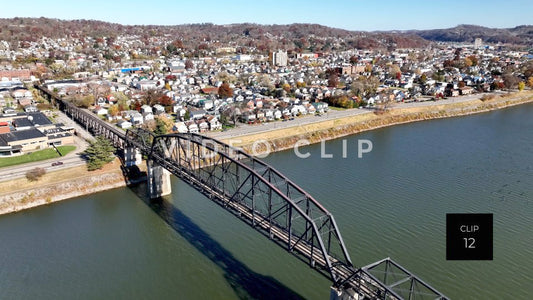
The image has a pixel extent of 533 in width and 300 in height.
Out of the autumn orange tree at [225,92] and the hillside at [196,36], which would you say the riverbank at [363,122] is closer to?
the autumn orange tree at [225,92]

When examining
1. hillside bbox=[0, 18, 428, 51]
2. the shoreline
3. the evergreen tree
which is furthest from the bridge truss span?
hillside bbox=[0, 18, 428, 51]

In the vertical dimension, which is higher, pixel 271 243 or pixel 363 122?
pixel 363 122

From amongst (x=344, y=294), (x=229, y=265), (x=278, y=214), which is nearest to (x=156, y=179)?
(x=278, y=214)

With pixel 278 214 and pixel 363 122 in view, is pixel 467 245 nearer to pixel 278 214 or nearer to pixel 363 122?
pixel 278 214

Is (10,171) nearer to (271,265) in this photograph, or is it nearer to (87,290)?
(87,290)

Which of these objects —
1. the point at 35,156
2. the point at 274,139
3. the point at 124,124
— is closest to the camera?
the point at 35,156

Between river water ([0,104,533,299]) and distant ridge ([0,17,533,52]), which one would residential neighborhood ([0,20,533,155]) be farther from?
distant ridge ([0,17,533,52])

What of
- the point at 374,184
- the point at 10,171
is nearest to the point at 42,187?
the point at 10,171
